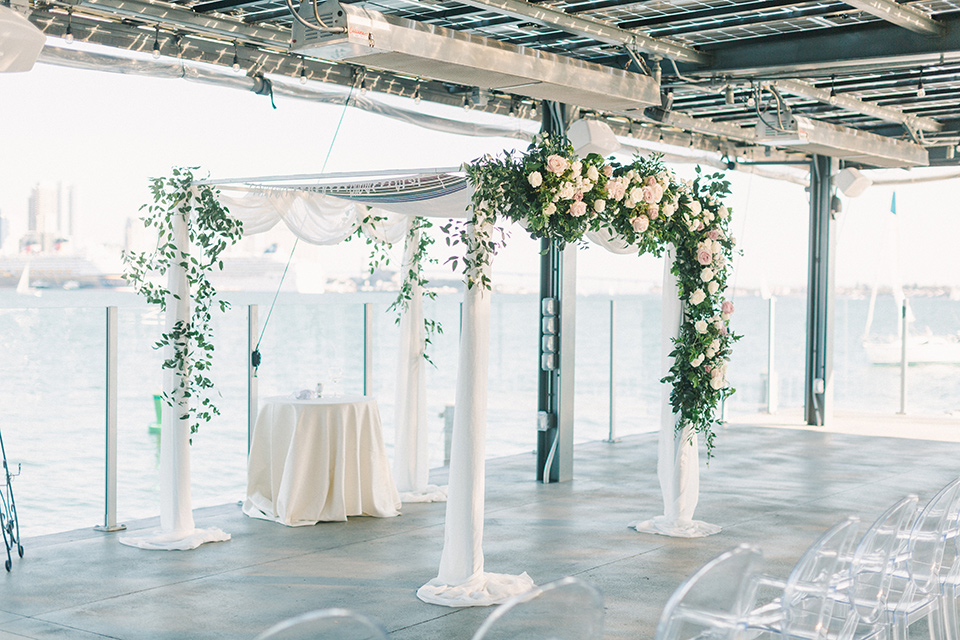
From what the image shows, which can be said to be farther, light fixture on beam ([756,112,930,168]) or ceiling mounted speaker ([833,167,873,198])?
ceiling mounted speaker ([833,167,873,198])

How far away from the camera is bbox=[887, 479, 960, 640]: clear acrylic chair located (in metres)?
3.71

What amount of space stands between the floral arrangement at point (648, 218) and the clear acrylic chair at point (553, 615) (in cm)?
274

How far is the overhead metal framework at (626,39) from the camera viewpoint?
5.82m

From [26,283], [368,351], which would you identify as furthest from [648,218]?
[26,283]

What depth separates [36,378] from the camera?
105 ft

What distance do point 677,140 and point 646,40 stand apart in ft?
13.3

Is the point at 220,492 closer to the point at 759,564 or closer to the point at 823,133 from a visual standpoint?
the point at 823,133

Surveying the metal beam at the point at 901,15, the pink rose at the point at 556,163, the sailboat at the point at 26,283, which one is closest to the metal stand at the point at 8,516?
the pink rose at the point at 556,163

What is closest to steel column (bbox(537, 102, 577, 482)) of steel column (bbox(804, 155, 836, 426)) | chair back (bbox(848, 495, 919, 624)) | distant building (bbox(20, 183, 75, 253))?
chair back (bbox(848, 495, 919, 624))

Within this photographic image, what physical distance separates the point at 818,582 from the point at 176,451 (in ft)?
13.1

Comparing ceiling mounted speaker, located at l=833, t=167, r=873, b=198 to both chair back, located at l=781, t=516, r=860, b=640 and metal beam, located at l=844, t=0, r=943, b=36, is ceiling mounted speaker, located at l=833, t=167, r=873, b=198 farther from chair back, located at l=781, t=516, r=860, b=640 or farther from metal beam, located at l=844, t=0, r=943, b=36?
chair back, located at l=781, t=516, r=860, b=640

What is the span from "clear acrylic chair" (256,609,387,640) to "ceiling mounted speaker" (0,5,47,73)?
2.20 m

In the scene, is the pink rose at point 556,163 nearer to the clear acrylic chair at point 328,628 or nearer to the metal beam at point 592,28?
the metal beam at point 592,28

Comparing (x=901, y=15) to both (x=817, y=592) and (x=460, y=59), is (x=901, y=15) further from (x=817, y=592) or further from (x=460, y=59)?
(x=817, y=592)
